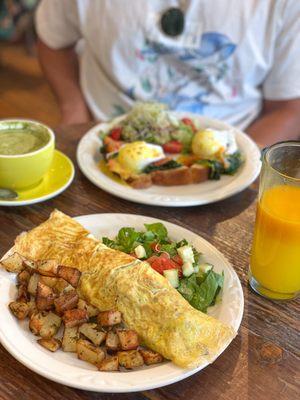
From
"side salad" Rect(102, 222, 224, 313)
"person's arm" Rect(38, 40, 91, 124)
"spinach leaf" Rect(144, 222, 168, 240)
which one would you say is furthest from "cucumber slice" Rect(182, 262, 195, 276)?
"person's arm" Rect(38, 40, 91, 124)

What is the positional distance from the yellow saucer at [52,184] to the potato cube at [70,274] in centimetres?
39

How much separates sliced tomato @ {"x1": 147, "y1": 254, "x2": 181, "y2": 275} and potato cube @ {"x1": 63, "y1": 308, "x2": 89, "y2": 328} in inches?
7.7

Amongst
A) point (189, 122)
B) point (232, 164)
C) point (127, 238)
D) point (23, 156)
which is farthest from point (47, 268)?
point (189, 122)

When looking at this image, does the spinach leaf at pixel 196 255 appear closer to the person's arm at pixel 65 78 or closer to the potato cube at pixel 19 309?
the potato cube at pixel 19 309

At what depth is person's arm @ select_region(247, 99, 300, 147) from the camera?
7.32 feet

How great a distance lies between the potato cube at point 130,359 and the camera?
3.10 ft

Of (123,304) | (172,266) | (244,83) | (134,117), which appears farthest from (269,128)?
(123,304)

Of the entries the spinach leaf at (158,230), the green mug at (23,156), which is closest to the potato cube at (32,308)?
the spinach leaf at (158,230)

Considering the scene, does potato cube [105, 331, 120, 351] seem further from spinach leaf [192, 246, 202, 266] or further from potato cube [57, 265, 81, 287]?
spinach leaf [192, 246, 202, 266]

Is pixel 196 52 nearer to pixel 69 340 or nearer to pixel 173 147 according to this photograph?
pixel 173 147

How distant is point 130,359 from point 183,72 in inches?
62.7

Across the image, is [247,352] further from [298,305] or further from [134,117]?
[134,117]

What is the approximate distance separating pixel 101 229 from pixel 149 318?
1.21 ft

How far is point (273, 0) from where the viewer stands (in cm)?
213
